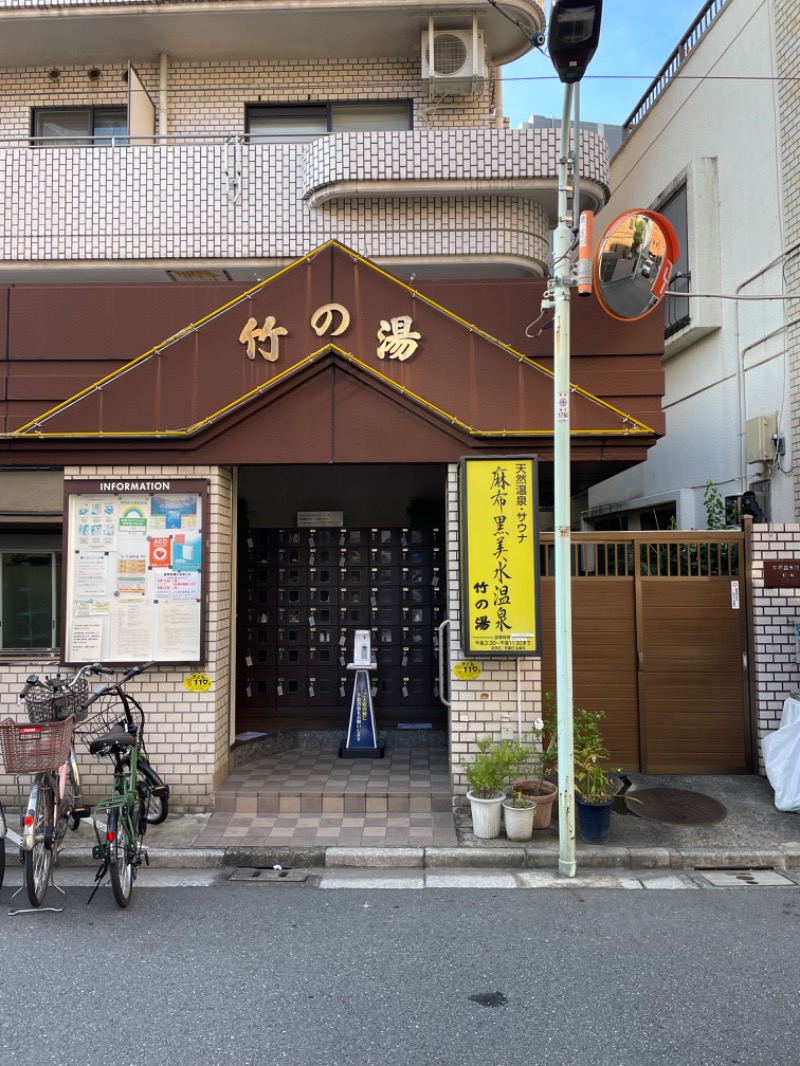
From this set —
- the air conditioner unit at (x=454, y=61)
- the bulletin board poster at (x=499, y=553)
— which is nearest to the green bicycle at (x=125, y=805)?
the bulletin board poster at (x=499, y=553)

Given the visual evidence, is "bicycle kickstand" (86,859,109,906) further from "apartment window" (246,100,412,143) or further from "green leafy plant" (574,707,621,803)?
"apartment window" (246,100,412,143)

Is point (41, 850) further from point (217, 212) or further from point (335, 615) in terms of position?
point (217, 212)

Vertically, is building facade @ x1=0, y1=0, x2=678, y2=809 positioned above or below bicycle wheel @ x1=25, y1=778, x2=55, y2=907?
above

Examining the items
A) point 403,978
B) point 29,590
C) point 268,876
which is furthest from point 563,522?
point 29,590

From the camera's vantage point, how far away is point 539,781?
6.66 m

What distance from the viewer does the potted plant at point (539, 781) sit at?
21.2 feet

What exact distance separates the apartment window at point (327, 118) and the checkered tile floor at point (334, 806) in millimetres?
9138

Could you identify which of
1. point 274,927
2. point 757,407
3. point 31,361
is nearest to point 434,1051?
point 274,927

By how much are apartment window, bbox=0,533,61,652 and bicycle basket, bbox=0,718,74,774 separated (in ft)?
17.9

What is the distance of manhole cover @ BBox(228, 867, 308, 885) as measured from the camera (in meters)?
5.79

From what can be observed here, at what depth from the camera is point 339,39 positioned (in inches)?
436

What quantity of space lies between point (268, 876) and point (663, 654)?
15.1 feet

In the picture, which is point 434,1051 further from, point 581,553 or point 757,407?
point 757,407

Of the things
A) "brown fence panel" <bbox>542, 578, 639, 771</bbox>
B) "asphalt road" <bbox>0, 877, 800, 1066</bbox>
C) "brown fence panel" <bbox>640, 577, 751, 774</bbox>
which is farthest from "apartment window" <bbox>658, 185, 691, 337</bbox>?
"asphalt road" <bbox>0, 877, 800, 1066</bbox>
